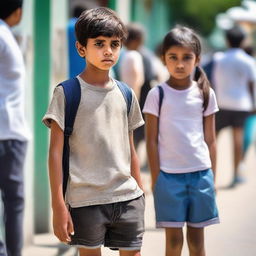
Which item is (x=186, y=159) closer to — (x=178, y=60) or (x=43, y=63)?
(x=178, y=60)

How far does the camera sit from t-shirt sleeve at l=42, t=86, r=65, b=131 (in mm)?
3863

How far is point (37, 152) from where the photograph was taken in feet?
22.0

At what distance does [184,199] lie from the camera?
4809 millimetres

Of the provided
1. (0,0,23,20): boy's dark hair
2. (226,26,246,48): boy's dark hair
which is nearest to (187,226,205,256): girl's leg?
(0,0,23,20): boy's dark hair

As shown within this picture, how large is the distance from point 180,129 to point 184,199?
0.39 meters

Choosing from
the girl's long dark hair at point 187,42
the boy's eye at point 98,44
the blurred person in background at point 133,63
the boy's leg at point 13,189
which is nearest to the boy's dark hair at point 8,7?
the boy's leg at point 13,189

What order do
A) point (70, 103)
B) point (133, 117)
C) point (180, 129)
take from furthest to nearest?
point (180, 129)
point (133, 117)
point (70, 103)

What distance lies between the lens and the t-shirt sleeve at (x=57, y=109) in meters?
3.86

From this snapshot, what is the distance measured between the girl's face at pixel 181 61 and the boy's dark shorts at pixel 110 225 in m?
0.97

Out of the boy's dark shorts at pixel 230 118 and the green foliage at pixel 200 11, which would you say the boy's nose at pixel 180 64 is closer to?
the boy's dark shorts at pixel 230 118

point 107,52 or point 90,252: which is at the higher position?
point 107,52

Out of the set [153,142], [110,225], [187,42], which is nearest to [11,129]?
[153,142]

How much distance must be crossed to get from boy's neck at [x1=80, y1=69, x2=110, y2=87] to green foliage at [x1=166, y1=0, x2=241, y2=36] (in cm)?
3814

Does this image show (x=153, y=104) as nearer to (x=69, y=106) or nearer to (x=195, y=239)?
(x=195, y=239)
